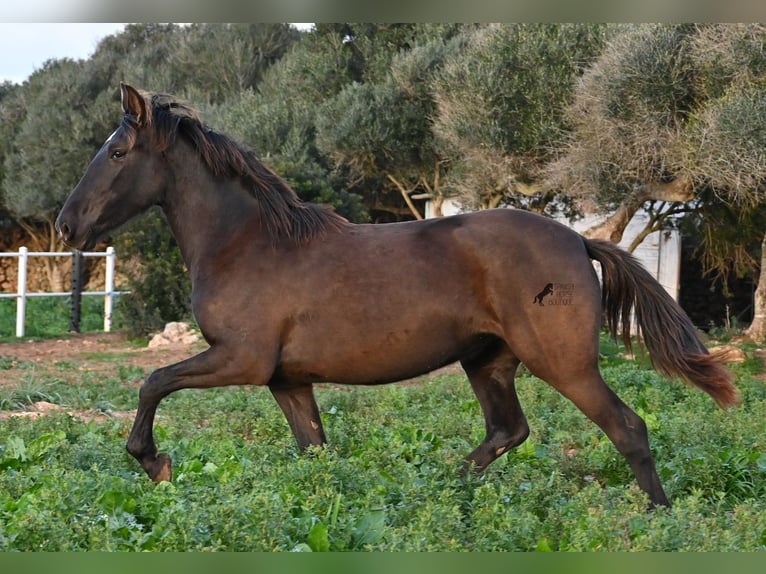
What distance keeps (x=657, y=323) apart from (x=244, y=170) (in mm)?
2480

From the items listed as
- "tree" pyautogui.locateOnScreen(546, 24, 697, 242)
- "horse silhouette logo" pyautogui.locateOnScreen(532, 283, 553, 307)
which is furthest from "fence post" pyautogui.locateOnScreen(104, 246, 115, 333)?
"horse silhouette logo" pyautogui.locateOnScreen(532, 283, 553, 307)

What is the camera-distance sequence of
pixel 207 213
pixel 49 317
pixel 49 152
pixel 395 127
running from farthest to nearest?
1. pixel 49 152
2. pixel 395 127
3. pixel 49 317
4. pixel 207 213

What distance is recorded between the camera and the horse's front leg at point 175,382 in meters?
5.00

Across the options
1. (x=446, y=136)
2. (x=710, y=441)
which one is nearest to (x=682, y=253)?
(x=446, y=136)

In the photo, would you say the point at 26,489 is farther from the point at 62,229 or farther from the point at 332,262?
the point at 332,262

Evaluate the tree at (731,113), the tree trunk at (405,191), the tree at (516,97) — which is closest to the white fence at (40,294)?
the tree trunk at (405,191)

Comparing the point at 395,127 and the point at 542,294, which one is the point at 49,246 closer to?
the point at 395,127

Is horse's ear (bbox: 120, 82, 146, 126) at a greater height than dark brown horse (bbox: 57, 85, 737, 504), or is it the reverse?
horse's ear (bbox: 120, 82, 146, 126)

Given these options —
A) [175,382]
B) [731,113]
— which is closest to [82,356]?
[175,382]

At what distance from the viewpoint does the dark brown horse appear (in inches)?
192

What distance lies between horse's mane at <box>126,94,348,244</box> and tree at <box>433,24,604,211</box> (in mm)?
10264

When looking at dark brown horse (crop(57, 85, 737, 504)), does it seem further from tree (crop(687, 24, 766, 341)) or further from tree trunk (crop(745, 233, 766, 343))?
tree trunk (crop(745, 233, 766, 343))

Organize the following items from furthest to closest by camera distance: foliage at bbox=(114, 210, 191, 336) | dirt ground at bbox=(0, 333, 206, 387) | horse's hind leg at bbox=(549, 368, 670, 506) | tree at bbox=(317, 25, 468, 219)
Result: tree at bbox=(317, 25, 468, 219)
foliage at bbox=(114, 210, 191, 336)
dirt ground at bbox=(0, 333, 206, 387)
horse's hind leg at bbox=(549, 368, 670, 506)

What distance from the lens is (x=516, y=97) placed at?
51.4ft
